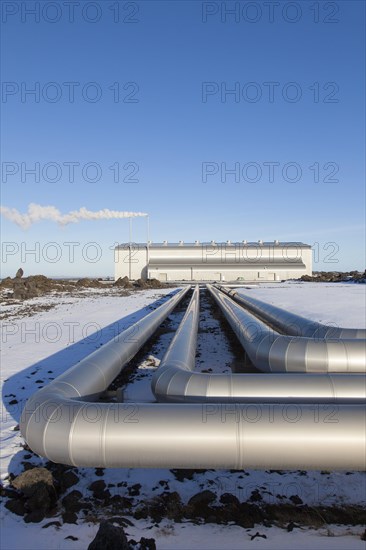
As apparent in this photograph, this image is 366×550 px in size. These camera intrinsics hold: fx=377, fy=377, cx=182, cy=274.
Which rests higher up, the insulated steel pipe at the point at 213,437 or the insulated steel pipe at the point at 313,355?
the insulated steel pipe at the point at 313,355

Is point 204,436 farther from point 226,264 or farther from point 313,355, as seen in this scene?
point 226,264

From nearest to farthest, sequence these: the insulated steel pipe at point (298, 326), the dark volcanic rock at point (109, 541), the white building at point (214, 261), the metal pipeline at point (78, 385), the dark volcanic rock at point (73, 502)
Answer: the dark volcanic rock at point (109, 541)
the dark volcanic rock at point (73, 502)
the metal pipeline at point (78, 385)
the insulated steel pipe at point (298, 326)
the white building at point (214, 261)

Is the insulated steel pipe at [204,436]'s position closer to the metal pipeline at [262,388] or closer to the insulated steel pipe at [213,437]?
the insulated steel pipe at [213,437]

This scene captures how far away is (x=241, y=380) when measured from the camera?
5867mm

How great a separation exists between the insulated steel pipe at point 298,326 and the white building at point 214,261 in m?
46.9

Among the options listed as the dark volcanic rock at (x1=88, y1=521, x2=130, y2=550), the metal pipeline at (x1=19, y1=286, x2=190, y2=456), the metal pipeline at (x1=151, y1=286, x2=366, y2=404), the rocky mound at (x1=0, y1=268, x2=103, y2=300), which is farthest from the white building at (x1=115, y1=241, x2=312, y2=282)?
the dark volcanic rock at (x1=88, y1=521, x2=130, y2=550)

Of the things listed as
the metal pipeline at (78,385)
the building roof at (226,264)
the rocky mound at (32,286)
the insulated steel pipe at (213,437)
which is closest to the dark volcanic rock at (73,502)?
the insulated steel pipe at (213,437)

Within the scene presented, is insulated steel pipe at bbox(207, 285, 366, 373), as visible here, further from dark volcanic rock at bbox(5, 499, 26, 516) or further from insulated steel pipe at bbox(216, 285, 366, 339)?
dark volcanic rock at bbox(5, 499, 26, 516)

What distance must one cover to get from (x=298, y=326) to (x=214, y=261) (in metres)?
55.9

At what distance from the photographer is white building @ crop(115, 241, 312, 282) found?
211ft

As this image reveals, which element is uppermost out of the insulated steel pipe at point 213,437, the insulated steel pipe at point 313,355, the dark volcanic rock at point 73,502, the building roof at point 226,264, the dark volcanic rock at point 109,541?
the building roof at point 226,264

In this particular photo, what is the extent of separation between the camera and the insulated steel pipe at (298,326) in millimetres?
8461

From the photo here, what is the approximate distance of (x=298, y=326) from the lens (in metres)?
10.4

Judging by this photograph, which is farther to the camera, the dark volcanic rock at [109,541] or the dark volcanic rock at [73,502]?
the dark volcanic rock at [73,502]
